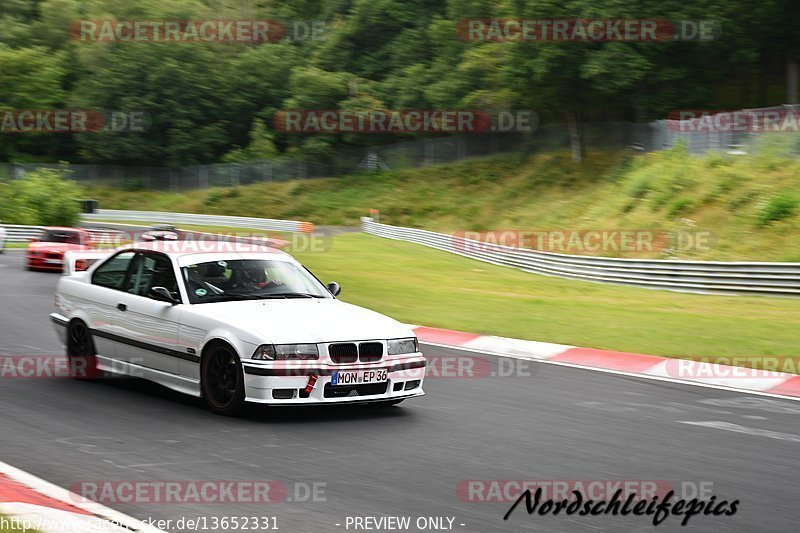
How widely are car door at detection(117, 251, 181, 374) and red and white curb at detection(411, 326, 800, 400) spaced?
5320 mm

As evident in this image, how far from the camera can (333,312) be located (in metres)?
8.81

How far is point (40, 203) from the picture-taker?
4469cm

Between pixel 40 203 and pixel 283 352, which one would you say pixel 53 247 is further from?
pixel 283 352

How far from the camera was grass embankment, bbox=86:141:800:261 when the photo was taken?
92.4 ft

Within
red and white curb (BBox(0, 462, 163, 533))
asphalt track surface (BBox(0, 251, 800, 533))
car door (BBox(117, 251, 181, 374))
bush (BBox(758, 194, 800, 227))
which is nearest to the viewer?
Result: red and white curb (BBox(0, 462, 163, 533))

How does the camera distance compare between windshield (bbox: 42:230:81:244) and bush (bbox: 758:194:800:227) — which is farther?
bush (bbox: 758:194:800:227)

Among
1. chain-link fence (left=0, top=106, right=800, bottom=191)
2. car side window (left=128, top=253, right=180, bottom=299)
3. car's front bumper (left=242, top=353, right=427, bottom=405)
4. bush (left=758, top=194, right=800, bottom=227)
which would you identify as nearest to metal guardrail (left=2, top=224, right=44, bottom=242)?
chain-link fence (left=0, top=106, right=800, bottom=191)

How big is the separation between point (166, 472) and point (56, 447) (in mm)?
1177

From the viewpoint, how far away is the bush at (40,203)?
4431 cm

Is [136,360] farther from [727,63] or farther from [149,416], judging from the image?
[727,63]

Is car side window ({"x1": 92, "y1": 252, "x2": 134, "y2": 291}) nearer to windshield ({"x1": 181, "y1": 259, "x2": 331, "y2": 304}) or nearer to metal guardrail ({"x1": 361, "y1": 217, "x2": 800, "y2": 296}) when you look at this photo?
windshield ({"x1": 181, "y1": 259, "x2": 331, "y2": 304})

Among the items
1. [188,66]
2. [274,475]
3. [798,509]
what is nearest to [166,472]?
[274,475]

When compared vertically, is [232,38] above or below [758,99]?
above

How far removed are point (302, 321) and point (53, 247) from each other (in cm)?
1990
